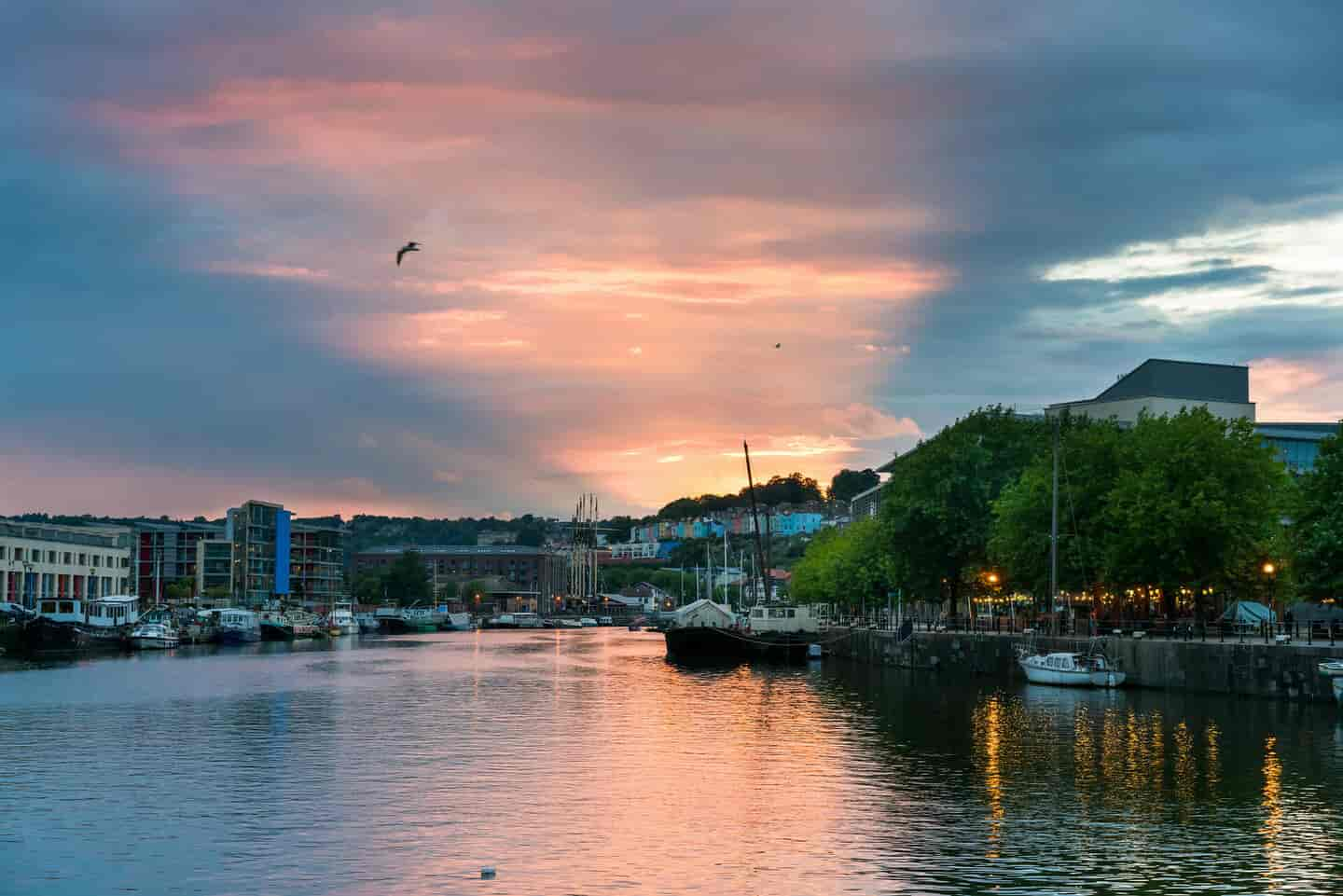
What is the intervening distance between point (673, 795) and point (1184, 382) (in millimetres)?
132748

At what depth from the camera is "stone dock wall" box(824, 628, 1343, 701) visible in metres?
70.4

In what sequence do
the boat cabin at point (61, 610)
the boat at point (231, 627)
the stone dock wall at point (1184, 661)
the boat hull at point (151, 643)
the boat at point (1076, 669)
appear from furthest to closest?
the boat at point (231, 627) < the boat cabin at point (61, 610) < the boat hull at point (151, 643) < the boat at point (1076, 669) < the stone dock wall at point (1184, 661)

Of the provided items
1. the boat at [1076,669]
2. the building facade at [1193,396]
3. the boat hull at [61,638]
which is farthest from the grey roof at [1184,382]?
the boat hull at [61,638]

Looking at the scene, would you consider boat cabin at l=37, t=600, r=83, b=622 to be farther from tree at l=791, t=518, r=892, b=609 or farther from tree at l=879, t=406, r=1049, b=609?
tree at l=879, t=406, r=1049, b=609

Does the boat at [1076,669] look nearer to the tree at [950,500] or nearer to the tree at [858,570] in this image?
the tree at [950,500]

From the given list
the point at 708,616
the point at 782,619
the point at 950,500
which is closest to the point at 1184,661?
the point at 950,500

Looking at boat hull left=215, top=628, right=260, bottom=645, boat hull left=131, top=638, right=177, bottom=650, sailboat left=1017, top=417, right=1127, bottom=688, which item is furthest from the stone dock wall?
boat hull left=215, top=628, right=260, bottom=645

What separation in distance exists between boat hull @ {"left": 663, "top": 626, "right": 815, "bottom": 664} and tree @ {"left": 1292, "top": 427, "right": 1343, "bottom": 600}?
63.5m

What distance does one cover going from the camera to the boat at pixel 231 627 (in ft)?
618

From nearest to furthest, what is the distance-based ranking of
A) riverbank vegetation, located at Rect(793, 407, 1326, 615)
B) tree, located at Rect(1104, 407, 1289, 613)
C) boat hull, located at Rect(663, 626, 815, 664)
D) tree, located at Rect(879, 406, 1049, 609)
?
riverbank vegetation, located at Rect(793, 407, 1326, 615) < tree, located at Rect(1104, 407, 1289, 613) < tree, located at Rect(879, 406, 1049, 609) < boat hull, located at Rect(663, 626, 815, 664)

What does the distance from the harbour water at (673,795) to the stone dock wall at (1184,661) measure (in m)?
1.92

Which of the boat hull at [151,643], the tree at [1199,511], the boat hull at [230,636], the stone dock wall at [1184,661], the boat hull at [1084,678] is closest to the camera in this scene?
the stone dock wall at [1184,661]

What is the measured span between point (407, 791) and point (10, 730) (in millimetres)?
26517

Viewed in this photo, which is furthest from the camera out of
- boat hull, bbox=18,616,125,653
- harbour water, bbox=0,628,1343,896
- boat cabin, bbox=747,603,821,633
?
boat cabin, bbox=747,603,821,633
